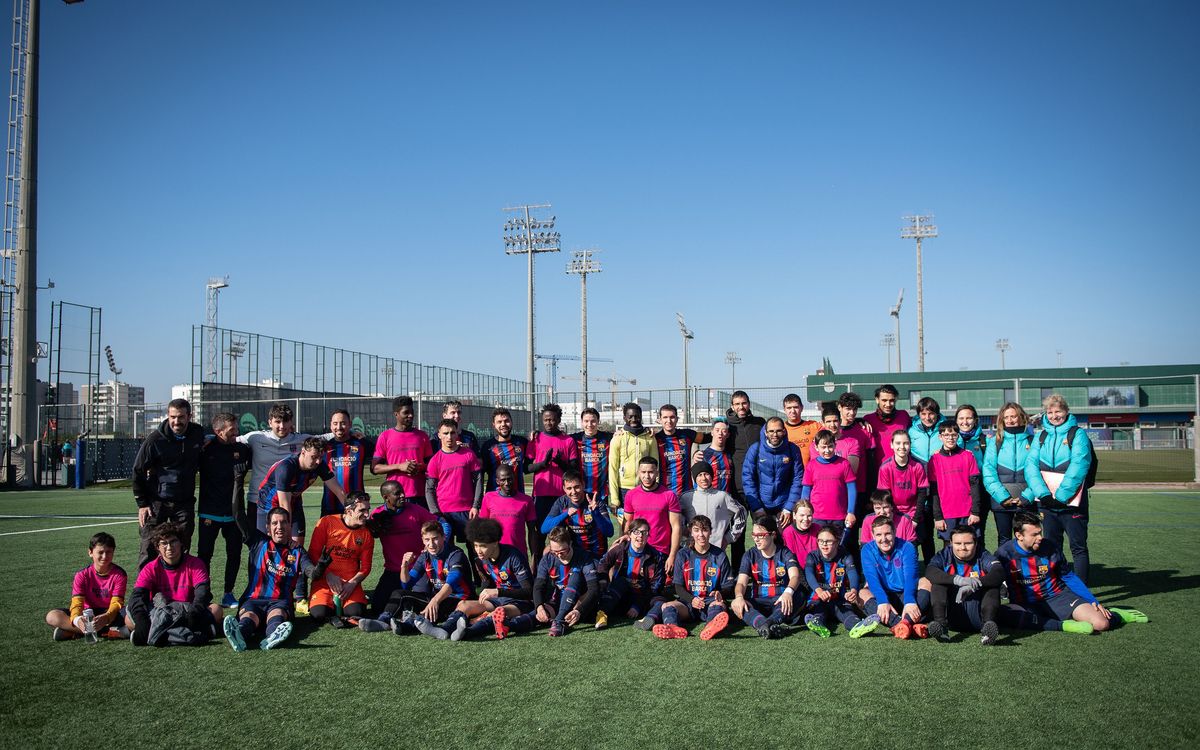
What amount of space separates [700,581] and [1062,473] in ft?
9.91

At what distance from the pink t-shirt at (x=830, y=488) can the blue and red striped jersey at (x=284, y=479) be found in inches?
163

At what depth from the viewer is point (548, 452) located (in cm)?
767

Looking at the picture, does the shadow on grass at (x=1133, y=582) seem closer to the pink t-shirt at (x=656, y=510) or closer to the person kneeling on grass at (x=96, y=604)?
the pink t-shirt at (x=656, y=510)

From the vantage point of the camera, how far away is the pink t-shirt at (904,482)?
6777 millimetres

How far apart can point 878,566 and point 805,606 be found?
0.60m

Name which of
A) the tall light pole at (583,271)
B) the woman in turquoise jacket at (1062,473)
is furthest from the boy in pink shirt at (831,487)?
the tall light pole at (583,271)

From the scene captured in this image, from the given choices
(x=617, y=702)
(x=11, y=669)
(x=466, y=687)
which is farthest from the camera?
(x=11, y=669)

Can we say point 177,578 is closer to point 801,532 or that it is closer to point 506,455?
point 506,455

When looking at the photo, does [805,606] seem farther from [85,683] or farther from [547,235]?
[547,235]

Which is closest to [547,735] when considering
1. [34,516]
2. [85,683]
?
[85,683]

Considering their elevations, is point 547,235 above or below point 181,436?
above

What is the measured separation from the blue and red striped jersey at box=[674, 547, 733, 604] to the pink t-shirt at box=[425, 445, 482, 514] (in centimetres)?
205

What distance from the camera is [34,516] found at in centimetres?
1362

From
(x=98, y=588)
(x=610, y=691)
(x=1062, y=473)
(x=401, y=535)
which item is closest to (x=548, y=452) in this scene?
(x=401, y=535)
